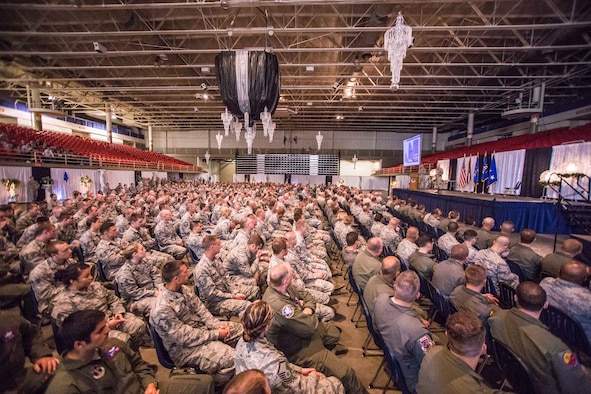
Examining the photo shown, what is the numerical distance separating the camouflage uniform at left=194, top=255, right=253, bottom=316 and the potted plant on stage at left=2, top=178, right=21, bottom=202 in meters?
13.7

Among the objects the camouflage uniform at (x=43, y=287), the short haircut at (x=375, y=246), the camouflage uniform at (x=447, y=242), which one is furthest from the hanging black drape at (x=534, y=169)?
the camouflage uniform at (x=43, y=287)

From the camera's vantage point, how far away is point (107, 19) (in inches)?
359

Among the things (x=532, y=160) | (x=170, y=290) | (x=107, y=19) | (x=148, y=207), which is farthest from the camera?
(x=532, y=160)

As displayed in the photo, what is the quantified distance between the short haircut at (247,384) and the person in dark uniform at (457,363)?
1.06 m

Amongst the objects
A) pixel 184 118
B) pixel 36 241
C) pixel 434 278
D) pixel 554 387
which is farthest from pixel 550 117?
pixel 184 118

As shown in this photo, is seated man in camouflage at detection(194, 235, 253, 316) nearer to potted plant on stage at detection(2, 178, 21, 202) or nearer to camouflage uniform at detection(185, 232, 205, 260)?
camouflage uniform at detection(185, 232, 205, 260)

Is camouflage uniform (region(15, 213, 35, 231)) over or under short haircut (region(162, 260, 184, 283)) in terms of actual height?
under

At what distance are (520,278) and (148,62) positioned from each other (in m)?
16.2

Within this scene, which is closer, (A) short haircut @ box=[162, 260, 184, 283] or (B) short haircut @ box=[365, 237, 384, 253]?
(A) short haircut @ box=[162, 260, 184, 283]

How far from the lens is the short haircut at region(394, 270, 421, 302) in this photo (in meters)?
2.28

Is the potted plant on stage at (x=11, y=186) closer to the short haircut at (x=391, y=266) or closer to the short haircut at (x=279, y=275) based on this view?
the short haircut at (x=279, y=275)

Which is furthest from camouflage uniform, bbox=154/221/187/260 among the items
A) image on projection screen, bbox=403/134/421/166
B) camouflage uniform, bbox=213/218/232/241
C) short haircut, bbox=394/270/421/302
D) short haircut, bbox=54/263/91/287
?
image on projection screen, bbox=403/134/421/166

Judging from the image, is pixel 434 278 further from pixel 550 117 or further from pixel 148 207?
pixel 550 117

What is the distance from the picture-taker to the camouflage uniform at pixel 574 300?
2.76 m
